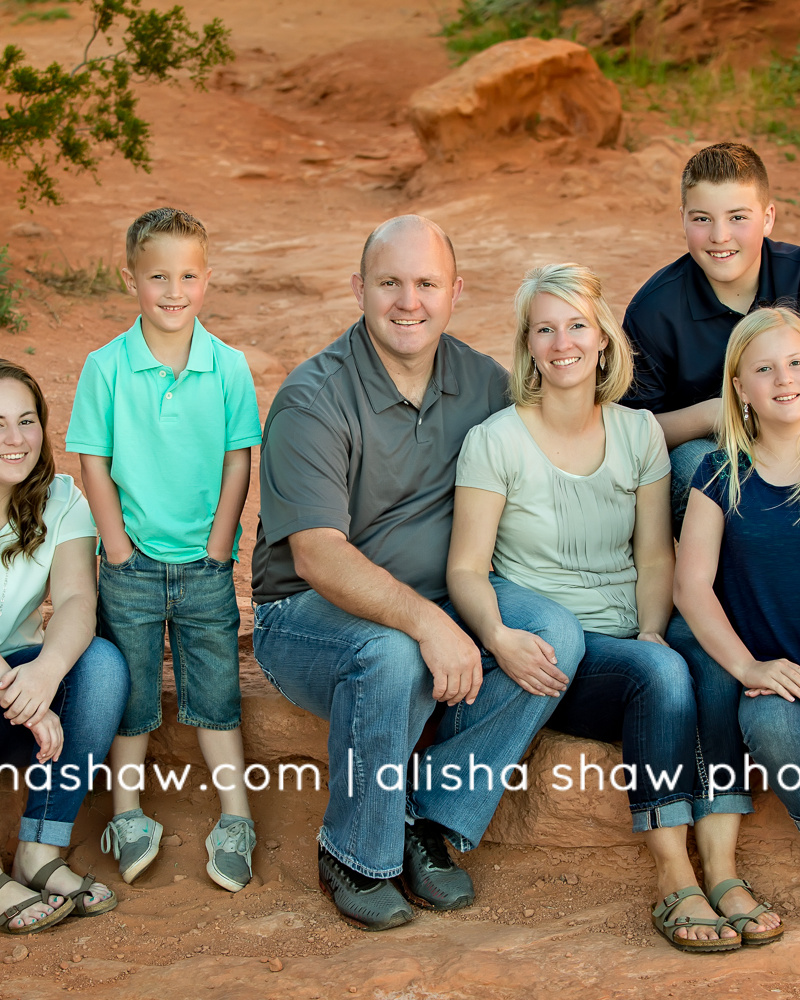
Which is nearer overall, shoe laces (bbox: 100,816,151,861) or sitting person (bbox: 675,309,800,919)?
sitting person (bbox: 675,309,800,919)

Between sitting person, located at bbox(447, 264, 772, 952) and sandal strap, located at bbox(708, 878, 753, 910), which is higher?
sitting person, located at bbox(447, 264, 772, 952)

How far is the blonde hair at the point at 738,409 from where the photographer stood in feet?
9.13

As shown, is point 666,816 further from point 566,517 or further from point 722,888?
point 566,517

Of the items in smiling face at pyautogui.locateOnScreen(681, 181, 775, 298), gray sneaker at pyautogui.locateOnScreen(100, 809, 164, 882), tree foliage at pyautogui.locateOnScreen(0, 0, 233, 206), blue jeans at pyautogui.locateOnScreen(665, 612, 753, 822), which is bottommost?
gray sneaker at pyautogui.locateOnScreen(100, 809, 164, 882)

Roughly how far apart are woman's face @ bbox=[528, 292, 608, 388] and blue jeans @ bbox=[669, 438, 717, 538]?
1.49ft

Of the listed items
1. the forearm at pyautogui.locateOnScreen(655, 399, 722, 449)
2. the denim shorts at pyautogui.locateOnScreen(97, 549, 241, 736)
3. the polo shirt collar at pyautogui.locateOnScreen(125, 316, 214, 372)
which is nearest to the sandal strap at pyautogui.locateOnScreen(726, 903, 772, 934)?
the forearm at pyautogui.locateOnScreen(655, 399, 722, 449)

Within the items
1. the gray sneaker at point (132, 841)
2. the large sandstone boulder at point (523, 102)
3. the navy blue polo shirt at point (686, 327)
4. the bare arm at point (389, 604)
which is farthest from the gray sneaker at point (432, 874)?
the large sandstone boulder at point (523, 102)

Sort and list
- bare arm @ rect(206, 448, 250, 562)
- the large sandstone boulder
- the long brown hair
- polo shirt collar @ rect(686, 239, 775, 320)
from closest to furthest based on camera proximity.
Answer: the long brown hair < bare arm @ rect(206, 448, 250, 562) < polo shirt collar @ rect(686, 239, 775, 320) < the large sandstone boulder

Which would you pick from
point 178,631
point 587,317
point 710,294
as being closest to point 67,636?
point 178,631

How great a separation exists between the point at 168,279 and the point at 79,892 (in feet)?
5.33

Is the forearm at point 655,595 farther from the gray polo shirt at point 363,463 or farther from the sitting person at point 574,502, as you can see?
the gray polo shirt at point 363,463

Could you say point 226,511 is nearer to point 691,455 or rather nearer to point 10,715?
point 10,715

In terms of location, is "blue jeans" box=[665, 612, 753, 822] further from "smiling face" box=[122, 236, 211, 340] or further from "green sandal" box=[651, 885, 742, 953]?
"smiling face" box=[122, 236, 211, 340]

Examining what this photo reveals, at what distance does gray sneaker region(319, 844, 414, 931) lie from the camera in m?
2.61
